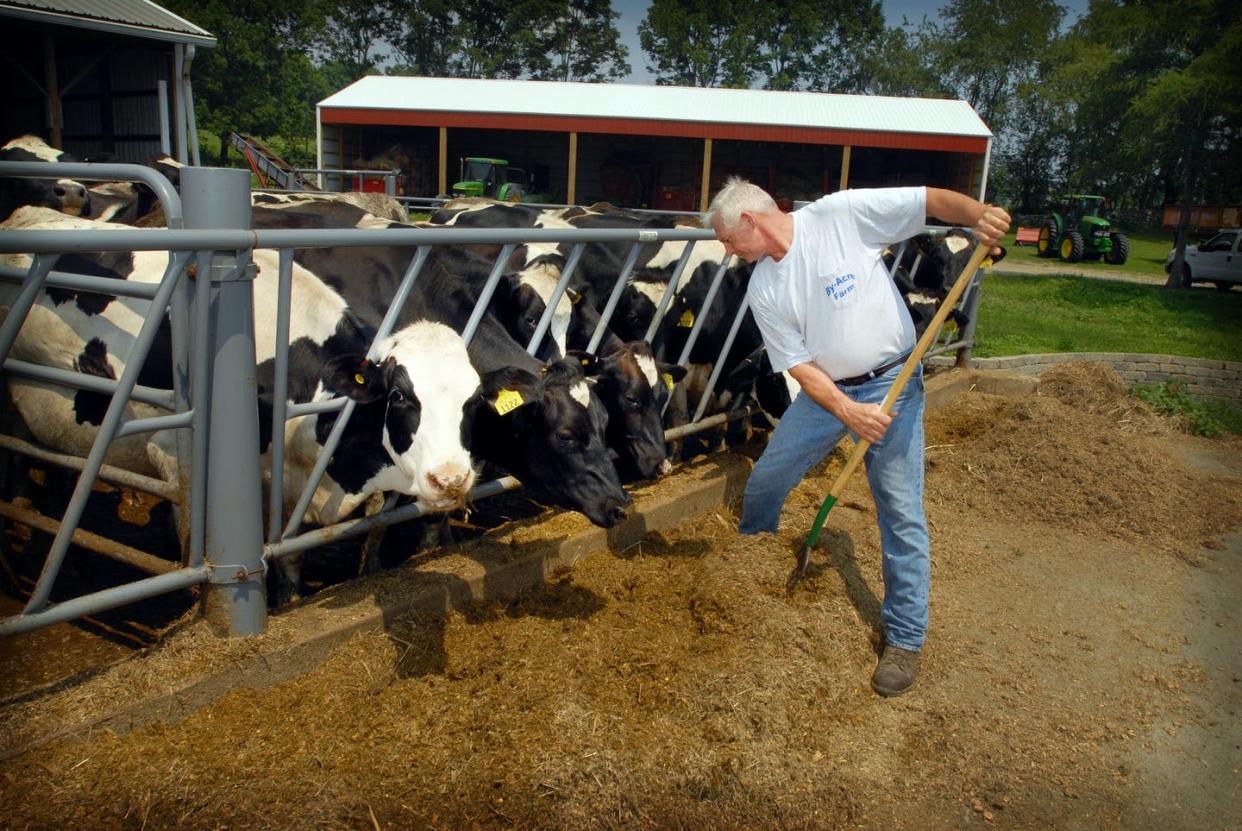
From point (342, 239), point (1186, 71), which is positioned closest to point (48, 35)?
point (342, 239)

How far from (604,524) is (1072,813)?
195 cm

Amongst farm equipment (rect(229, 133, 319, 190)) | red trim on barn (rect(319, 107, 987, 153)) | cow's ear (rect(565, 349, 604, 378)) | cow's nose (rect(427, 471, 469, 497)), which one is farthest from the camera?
red trim on barn (rect(319, 107, 987, 153))

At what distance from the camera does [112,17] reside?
47.6 feet

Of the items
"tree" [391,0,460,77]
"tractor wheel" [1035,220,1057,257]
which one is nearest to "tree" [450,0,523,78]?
"tree" [391,0,460,77]

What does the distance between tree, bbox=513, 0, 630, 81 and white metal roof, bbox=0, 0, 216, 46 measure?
50.9m

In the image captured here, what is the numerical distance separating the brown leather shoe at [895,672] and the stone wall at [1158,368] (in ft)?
19.3

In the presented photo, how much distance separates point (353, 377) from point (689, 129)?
2464 cm

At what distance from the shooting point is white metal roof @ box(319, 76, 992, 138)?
27.0 m

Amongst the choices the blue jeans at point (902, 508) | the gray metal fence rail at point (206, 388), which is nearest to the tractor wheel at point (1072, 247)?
the blue jeans at point (902, 508)

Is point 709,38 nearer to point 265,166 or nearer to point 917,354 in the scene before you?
point 265,166

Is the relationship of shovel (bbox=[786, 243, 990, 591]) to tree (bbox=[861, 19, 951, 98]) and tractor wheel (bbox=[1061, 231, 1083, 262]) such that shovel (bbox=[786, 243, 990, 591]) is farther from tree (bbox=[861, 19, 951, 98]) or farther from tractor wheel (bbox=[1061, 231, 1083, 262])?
tree (bbox=[861, 19, 951, 98])

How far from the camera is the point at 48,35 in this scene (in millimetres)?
14375

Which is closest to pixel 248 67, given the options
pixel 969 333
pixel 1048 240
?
pixel 1048 240

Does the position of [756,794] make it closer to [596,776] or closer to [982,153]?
[596,776]
